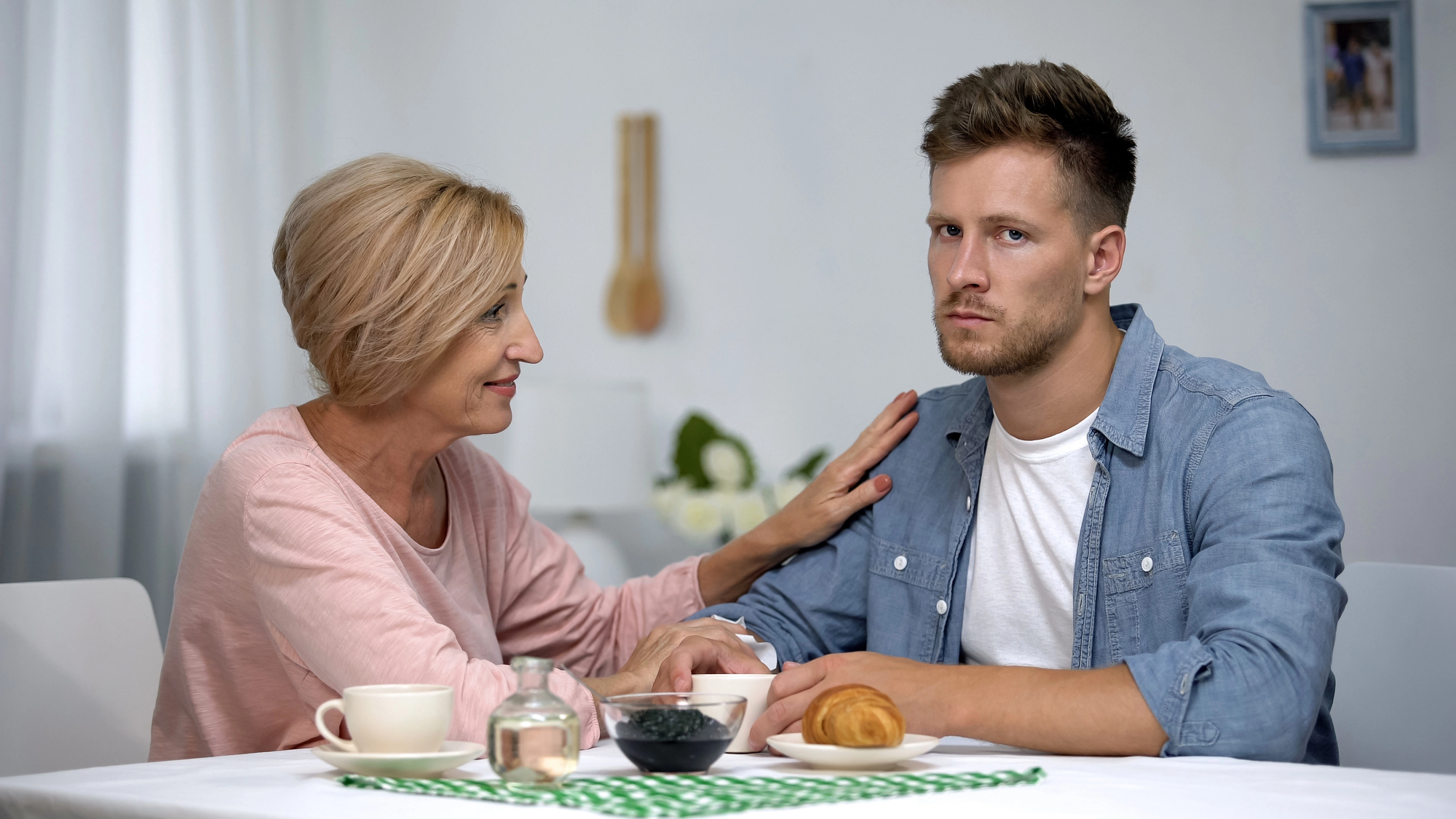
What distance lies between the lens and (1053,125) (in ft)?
4.89

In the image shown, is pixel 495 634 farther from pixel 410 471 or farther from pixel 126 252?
pixel 126 252

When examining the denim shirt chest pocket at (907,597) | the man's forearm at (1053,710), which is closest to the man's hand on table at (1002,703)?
the man's forearm at (1053,710)

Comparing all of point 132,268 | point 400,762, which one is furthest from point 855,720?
point 132,268

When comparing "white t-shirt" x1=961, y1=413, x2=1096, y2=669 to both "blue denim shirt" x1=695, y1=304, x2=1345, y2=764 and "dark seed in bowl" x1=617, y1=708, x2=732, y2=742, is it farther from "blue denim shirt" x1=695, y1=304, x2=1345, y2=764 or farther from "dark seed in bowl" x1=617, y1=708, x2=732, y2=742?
"dark seed in bowl" x1=617, y1=708, x2=732, y2=742

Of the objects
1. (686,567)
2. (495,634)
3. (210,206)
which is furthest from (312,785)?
(210,206)

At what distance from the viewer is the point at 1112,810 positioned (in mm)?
837

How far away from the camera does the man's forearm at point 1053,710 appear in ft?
3.57

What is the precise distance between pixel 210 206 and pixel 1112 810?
2.59 meters

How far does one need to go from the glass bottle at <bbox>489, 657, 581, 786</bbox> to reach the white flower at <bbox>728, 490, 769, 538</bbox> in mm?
1932

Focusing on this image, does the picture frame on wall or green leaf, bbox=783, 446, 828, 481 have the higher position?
the picture frame on wall

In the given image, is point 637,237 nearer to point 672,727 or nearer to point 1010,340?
point 1010,340

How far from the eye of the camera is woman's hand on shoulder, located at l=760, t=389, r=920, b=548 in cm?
171

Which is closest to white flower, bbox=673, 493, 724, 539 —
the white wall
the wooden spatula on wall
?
the white wall

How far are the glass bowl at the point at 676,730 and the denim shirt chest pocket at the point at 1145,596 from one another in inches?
24.4
